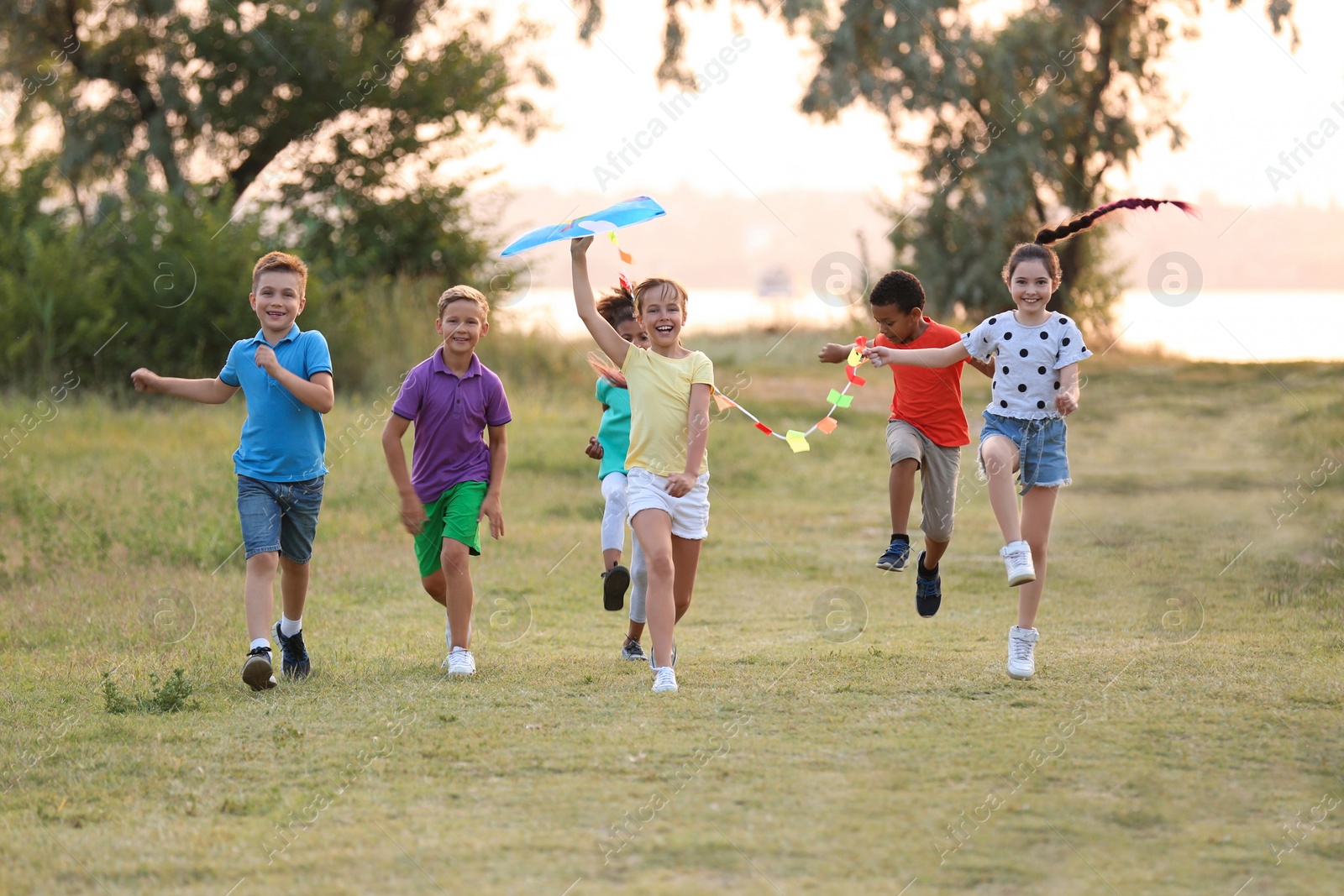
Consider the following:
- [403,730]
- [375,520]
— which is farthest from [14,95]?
[403,730]

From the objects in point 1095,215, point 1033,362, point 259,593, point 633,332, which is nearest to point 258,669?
point 259,593

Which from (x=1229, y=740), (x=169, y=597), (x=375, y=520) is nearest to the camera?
(x=1229, y=740)

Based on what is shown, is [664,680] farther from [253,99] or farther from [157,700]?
[253,99]

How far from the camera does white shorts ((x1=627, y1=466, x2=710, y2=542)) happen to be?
21.4 ft

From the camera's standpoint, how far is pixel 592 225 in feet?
21.2

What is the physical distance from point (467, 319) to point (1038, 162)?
20504 mm

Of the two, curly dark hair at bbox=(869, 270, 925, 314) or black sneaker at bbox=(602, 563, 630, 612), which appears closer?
black sneaker at bbox=(602, 563, 630, 612)

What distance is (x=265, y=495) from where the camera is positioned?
6.63 m

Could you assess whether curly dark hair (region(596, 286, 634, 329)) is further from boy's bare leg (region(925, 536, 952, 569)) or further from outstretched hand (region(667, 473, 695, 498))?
boy's bare leg (region(925, 536, 952, 569))

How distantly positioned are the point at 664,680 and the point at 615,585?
0.91 m

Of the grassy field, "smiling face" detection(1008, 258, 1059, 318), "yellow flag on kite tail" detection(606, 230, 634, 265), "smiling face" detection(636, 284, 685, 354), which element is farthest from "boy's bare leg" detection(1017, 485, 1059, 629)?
"yellow flag on kite tail" detection(606, 230, 634, 265)

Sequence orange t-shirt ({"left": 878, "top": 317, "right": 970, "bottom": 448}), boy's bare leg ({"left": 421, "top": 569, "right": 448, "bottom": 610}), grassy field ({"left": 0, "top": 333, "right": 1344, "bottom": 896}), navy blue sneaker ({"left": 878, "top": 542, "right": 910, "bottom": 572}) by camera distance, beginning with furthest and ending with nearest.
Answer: orange t-shirt ({"left": 878, "top": 317, "right": 970, "bottom": 448}) < navy blue sneaker ({"left": 878, "top": 542, "right": 910, "bottom": 572}) < boy's bare leg ({"left": 421, "top": 569, "right": 448, "bottom": 610}) < grassy field ({"left": 0, "top": 333, "right": 1344, "bottom": 896})

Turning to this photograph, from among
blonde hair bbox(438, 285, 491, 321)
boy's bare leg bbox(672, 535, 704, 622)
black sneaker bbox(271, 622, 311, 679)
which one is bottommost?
black sneaker bbox(271, 622, 311, 679)

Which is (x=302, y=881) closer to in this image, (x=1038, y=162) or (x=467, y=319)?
(x=467, y=319)
